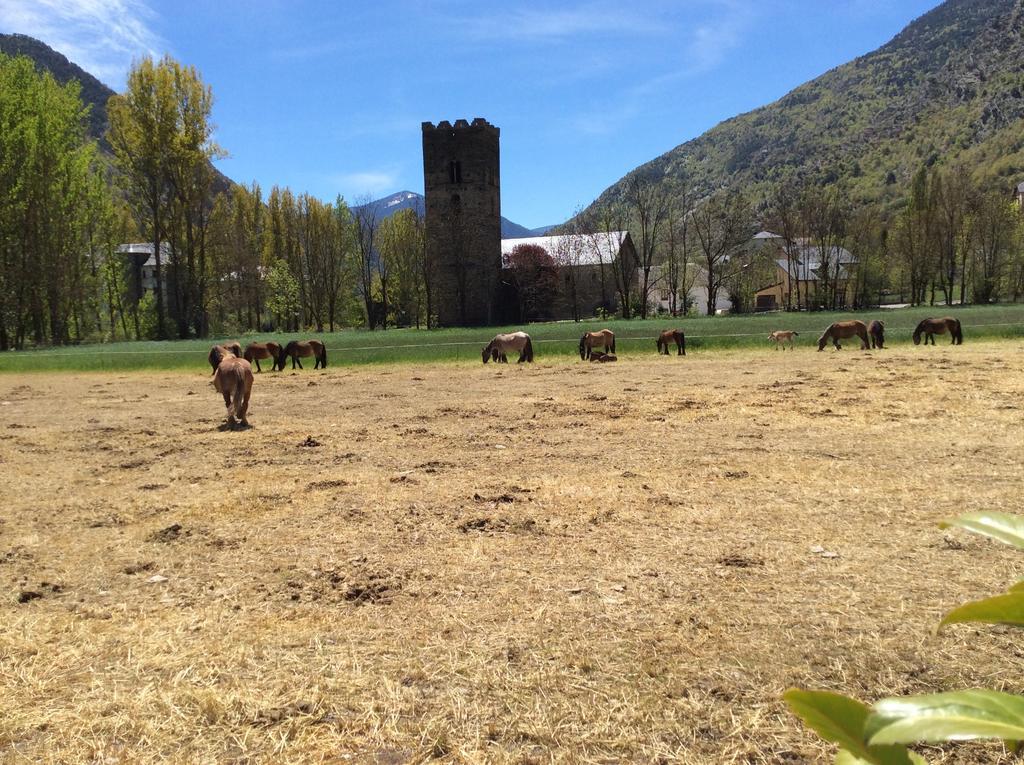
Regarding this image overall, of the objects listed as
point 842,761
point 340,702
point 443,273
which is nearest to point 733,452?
point 340,702

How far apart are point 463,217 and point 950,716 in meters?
60.3

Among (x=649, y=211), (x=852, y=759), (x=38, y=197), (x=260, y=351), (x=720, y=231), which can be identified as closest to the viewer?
(x=852, y=759)

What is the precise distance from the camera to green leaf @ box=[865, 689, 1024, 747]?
1.93 ft

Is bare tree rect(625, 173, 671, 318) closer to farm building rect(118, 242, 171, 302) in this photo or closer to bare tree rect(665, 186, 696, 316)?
bare tree rect(665, 186, 696, 316)

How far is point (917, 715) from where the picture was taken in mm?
614

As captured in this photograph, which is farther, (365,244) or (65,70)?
(65,70)

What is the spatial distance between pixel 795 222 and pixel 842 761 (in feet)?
241

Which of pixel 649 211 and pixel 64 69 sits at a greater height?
pixel 64 69

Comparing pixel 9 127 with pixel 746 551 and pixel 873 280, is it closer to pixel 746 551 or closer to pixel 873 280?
pixel 746 551

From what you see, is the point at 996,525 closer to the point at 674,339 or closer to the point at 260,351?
the point at 260,351

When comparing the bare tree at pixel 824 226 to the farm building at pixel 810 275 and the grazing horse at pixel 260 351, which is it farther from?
the grazing horse at pixel 260 351

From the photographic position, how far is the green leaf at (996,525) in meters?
0.82

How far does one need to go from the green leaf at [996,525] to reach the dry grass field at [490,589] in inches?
84.1

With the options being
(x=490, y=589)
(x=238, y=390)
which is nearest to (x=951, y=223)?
(x=238, y=390)
